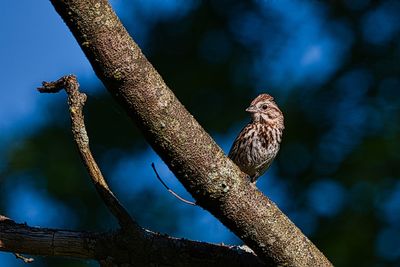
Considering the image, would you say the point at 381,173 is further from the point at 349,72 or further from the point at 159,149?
the point at 159,149

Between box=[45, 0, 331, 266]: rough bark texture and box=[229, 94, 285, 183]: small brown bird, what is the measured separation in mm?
1987

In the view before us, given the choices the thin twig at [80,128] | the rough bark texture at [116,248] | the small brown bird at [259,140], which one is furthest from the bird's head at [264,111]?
the thin twig at [80,128]

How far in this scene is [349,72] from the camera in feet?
26.6

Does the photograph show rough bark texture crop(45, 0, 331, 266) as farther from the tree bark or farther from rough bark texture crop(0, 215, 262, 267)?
rough bark texture crop(0, 215, 262, 267)

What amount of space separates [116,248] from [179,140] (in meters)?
0.70

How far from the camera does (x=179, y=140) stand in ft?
10.3

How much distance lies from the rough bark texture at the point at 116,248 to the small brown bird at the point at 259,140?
1.71m

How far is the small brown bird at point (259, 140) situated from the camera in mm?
5484

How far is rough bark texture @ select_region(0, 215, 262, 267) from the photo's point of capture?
368 cm

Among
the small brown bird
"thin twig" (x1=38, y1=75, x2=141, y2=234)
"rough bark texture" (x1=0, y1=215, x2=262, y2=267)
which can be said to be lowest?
"rough bark texture" (x1=0, y1=215, x2=262, y2=267)

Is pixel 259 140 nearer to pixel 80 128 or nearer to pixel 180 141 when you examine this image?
pixel 80 128

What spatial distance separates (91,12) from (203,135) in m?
0.53

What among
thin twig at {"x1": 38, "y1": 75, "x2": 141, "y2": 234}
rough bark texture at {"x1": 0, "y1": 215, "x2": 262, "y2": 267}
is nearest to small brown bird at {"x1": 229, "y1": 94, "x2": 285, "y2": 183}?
rough bark texture at {"x1": 0, "y1": 215, "x2": 262, "y2": 267}

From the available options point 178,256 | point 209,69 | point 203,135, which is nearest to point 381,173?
point 209,69
